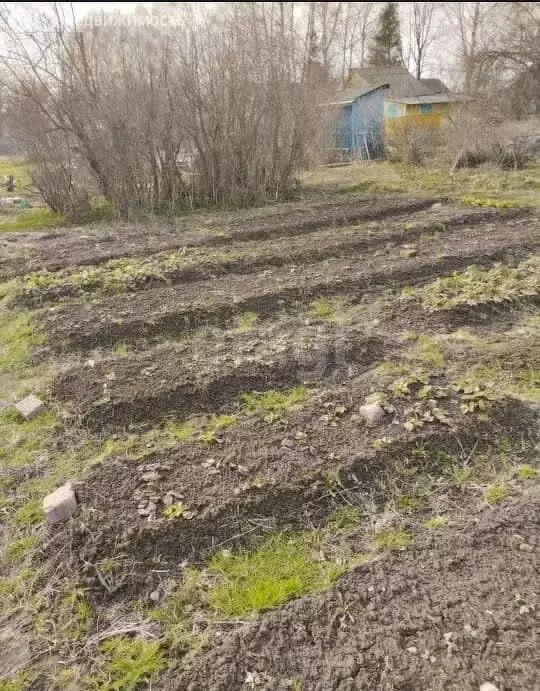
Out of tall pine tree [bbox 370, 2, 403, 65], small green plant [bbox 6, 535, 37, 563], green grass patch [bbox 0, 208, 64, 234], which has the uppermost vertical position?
tall pine tree [bbox 370, 2, 403, 65]

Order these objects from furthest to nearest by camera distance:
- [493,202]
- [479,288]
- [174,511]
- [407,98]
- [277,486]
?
[407,98]
[493,202]
[479,288]
[277,486]
[174,511]

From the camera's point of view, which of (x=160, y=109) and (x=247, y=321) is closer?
(x=247, y=321)

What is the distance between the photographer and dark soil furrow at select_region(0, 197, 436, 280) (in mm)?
6797

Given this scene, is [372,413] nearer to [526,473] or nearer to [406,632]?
[526,473]

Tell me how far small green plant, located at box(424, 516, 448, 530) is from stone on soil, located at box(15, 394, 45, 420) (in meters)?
2.60

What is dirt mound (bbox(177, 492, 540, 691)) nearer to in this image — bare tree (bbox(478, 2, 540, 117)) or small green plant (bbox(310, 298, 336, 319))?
small green plant (bbox(310, 298, 336, 319))

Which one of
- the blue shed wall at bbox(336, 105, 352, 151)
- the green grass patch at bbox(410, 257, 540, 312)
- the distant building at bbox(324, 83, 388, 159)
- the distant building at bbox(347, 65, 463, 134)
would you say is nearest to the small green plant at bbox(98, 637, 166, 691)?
the green grass patch at bbox(410, 257, 540, 312)

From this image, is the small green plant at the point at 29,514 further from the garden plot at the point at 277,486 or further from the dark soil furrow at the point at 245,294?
the dark soil furrow at the point at 245,294

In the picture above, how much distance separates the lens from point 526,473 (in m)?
2.62

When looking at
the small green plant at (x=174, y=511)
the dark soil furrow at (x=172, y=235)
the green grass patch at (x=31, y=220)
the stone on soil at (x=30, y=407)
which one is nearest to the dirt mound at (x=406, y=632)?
the small green plant at (x=174, y=511)

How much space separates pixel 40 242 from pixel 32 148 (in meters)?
3.03

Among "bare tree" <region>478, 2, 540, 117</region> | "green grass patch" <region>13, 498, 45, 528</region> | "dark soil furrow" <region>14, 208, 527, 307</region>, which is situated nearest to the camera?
"green grass patch" <region>13, 498, 45, 528</region>

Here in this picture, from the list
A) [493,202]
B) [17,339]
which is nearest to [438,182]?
[493,202]

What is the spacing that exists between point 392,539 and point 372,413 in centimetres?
85
